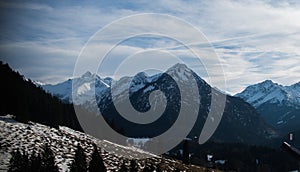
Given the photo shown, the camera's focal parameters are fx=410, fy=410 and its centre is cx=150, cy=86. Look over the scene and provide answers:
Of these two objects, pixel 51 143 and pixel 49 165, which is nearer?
pixel 49 165

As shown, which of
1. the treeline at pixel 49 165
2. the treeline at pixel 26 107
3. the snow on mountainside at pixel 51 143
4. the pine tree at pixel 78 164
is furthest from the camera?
the treeline at pixel 26 107

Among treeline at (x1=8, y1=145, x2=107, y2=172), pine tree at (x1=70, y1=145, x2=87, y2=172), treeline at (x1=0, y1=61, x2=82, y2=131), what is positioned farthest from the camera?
treeline at (x1=0, y1=61, x2=82, y2=131)

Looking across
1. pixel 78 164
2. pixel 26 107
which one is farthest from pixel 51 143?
pixel 26 107

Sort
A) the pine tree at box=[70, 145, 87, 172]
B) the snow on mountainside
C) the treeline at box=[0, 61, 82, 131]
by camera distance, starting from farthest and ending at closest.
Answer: the treeline at box=[0, 61, 82, 131] < the snow on mountainside < the pine tree at box=[70, 145, 87, 172]

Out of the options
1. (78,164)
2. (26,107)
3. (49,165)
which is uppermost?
(26,107)

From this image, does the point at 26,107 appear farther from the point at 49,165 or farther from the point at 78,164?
the point at 78,164

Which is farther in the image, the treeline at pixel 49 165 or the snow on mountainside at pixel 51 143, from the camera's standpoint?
the snow on mountainside at pixel 51 143

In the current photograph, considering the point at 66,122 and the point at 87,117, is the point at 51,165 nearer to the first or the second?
the point at 66,122

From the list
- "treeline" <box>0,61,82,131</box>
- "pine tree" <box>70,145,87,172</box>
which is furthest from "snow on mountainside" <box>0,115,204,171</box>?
"pine tree" <box>70,145,87,172</box>

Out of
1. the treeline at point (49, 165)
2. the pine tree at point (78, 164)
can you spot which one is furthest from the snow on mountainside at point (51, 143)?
the pine tree at point (78, 164)

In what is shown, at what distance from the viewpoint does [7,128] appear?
8438cm

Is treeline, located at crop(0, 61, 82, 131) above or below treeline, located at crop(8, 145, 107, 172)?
above

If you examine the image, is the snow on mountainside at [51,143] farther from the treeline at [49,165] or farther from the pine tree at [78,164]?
the pine tree at [78,164]

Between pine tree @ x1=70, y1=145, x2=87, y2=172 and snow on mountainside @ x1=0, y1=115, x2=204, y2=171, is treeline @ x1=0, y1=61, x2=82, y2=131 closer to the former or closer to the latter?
snow on mountainside @ x1=0, y1=115, x2=204, y2=171
